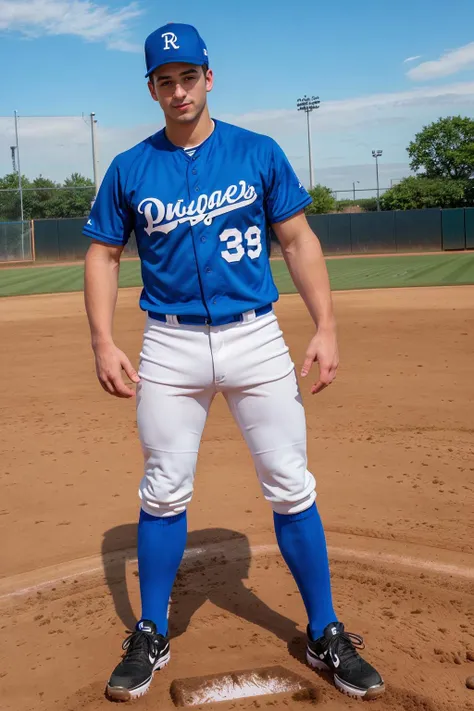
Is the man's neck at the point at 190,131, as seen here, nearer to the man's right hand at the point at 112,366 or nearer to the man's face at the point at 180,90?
the man's face at the point at 180,90

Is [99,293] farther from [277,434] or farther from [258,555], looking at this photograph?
[258,555]

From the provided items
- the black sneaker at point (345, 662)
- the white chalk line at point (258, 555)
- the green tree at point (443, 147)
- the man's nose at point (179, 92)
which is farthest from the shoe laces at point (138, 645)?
the green tree at point (443, 147)

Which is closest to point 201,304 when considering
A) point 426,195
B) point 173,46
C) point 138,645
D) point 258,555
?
point 173,46

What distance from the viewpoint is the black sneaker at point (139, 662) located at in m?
2.45

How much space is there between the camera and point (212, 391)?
2.61m

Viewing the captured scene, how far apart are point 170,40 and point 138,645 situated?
194 centimetres

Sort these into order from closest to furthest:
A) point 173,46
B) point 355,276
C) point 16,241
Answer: point 173,46 < point 355,276 < point 16,241

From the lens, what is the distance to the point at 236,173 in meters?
2.49

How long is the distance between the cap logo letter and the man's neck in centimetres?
23

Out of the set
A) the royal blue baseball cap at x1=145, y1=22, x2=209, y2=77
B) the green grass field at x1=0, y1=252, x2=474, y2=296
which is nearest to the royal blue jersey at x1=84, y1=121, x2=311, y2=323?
the royal blue baseball cap at x1=145, y1=22, x2=209, y2=77

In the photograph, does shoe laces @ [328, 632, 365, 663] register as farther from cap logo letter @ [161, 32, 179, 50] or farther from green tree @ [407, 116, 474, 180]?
green tree @ [407, 116, 474, 180]

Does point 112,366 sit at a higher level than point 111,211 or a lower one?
lower

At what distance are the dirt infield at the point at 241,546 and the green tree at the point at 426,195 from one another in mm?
39426

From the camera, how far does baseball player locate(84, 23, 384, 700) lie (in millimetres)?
2480
